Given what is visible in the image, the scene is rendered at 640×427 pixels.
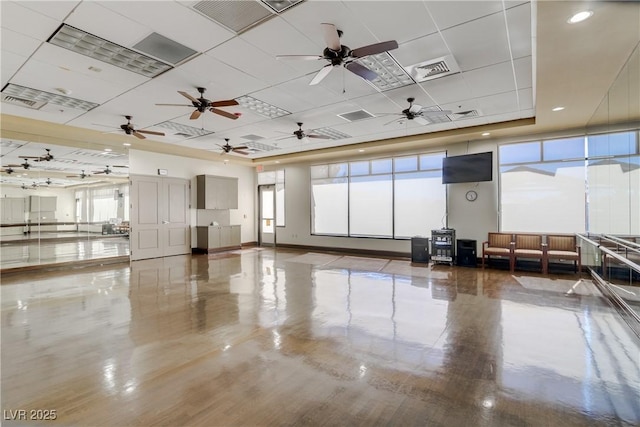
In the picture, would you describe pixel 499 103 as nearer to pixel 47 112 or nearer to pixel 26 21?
pixel 26 21

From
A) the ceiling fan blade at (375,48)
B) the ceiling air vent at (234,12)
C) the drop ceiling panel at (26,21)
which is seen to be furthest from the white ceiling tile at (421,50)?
the drop ceiling panel at (26,21)

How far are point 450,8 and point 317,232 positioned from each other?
875 cm

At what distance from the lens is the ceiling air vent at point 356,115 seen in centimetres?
642

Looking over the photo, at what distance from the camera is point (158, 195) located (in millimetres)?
9695

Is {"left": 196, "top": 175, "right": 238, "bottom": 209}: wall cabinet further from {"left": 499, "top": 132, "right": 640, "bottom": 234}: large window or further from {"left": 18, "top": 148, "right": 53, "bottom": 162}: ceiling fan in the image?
{"left": 499, "top": 132, "right": 640, "bottom": 234}: large window

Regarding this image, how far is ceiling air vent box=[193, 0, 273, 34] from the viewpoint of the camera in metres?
3.06

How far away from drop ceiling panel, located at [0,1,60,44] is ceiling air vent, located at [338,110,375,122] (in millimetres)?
4729

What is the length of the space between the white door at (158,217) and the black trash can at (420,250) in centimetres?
753

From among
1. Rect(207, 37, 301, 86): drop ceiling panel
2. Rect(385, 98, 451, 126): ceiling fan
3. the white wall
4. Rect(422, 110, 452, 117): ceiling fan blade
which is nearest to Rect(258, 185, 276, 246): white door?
the white wall

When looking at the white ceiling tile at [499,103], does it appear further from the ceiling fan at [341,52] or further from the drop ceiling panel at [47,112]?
the drop ceiling panel at [47,112]

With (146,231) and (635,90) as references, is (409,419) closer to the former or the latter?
(635,90)

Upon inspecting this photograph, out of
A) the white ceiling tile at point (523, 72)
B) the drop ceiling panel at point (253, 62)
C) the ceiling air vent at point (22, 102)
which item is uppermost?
the drop ceiling panel at point (253, 62)

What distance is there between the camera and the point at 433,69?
14.8 feet

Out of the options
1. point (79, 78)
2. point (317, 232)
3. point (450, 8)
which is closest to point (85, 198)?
point (79, 78)
